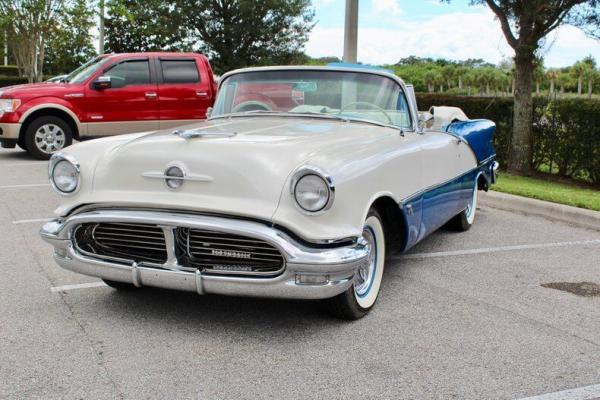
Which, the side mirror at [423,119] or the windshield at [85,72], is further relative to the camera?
the windshield at [85,72]

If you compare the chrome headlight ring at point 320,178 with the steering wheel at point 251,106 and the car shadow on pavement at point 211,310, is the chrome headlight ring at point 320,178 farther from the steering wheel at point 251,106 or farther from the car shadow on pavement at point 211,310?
the steering wheel at point 251,106

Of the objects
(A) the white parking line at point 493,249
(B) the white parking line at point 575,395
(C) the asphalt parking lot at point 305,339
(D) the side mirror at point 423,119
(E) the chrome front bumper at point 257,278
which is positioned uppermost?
(D) the side mirror at point 423,119

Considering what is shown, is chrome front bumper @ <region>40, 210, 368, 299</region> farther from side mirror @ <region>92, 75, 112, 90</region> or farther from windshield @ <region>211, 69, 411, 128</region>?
side mirror @ <region>92, 75, 112, 90</region>

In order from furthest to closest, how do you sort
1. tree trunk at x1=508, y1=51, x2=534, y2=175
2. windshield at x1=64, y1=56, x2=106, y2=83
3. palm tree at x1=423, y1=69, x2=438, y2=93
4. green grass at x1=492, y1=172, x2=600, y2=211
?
palm tree at x1=423, y1=69, x2=438, y2=93 < windshield at x1=64, y1=56, x2=106, y2=83 < tree trunk at x1=508, y1=51, x2=534, y2=175 < green grass at x1=492, y1=172, x2=600, y2=211

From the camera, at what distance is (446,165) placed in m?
5.48

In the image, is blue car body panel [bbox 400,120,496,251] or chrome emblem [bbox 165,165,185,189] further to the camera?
blue car body panel [bbox 400,120,496,251]

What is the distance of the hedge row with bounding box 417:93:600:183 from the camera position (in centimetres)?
1049

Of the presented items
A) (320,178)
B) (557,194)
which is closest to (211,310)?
(320,178)

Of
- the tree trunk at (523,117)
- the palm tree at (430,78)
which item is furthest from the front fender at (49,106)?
the palm tree at (430,78)

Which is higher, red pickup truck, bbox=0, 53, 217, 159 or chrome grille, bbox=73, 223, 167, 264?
red pickup truck, bbox=0, 53, 217, 159

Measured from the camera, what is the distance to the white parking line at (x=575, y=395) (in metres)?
3.09

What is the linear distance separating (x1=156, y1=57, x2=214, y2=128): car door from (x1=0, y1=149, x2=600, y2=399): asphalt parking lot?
21.0ft

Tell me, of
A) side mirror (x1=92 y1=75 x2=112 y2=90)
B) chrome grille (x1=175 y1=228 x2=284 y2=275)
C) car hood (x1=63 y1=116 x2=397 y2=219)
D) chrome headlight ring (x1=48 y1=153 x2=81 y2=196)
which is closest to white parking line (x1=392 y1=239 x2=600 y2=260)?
car hood (x1=63 y1=116 x2=397 y2=219)

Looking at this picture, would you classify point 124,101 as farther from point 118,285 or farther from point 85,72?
point 118,285
